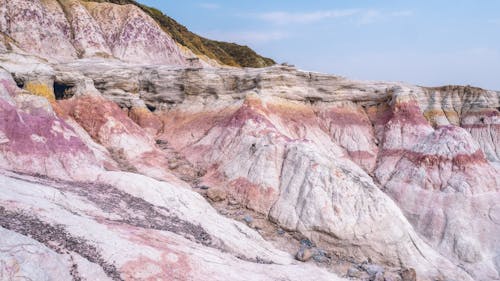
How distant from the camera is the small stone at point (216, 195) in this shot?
2472cm

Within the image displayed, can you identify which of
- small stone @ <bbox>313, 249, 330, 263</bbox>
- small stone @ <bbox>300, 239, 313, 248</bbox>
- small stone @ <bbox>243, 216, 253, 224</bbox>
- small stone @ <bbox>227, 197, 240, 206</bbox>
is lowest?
small stone @ <bbox>313, 249, 330, 263</bbox>

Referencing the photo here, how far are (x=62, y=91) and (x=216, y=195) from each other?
16018mm

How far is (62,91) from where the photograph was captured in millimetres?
32281

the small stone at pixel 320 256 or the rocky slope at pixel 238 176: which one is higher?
the rocky slope at pixel 238 176

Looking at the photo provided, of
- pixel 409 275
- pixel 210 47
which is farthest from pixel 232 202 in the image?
pixel 210 47

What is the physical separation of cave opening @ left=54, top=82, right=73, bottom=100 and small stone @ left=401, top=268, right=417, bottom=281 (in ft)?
84.3

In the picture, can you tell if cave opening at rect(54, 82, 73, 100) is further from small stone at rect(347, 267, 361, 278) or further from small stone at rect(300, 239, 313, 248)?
small stone at rect(347, 267, 361, 278)

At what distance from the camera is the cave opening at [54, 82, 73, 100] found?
3180 cm

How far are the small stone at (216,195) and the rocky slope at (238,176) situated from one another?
0.21 feet

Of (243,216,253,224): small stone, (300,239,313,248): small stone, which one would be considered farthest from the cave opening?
(300,239,313,248): small stone

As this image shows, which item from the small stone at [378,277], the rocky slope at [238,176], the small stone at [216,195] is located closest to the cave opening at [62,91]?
the rocky slope at [238,176]

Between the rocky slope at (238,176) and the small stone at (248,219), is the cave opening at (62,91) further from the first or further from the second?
the small stone at (248,219)

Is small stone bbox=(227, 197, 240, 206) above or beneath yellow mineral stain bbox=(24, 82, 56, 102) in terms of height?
beneath

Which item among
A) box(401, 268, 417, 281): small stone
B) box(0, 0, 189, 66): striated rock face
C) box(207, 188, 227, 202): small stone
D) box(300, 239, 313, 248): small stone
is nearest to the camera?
box(401, 268, 417, 281): small stone
